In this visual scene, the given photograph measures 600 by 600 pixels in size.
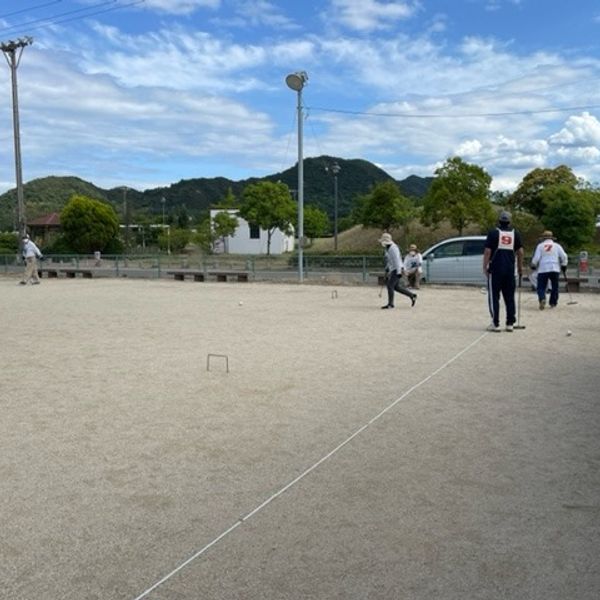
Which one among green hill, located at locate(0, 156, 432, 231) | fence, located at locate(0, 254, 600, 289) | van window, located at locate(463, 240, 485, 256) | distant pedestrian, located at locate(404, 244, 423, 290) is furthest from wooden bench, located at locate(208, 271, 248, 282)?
green hill, located at locate(0, 156, 432, 231)

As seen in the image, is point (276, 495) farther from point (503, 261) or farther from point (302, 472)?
point (503, 261)

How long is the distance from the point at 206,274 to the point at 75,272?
7976 millimetres

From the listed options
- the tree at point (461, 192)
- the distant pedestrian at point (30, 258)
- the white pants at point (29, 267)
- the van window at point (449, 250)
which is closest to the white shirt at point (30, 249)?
the distant pedestrian at point (30, 258)

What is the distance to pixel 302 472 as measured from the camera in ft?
14.5

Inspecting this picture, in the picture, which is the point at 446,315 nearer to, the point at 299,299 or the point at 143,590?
the point at 299,299

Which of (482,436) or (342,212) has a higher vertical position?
(342,212)

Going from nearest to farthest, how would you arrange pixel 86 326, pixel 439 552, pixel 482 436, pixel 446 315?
1. pixel 439 552
2. pixel 482 436
3. pixel 86 326
4. pixel 446 315

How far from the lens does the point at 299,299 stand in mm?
17922

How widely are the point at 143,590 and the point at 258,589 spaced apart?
0.51 metres

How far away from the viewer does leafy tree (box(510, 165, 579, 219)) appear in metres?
49.4

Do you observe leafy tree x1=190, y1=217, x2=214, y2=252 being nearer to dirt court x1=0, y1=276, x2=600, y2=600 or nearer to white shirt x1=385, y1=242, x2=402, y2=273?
white shirt x1=385, y1=242, x2=402, y2=273

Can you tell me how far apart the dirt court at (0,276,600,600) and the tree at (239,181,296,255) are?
50.1 m

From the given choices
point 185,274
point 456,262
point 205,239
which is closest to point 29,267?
point 185,274

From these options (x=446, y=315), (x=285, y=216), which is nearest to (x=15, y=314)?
(x=446, y=315)
